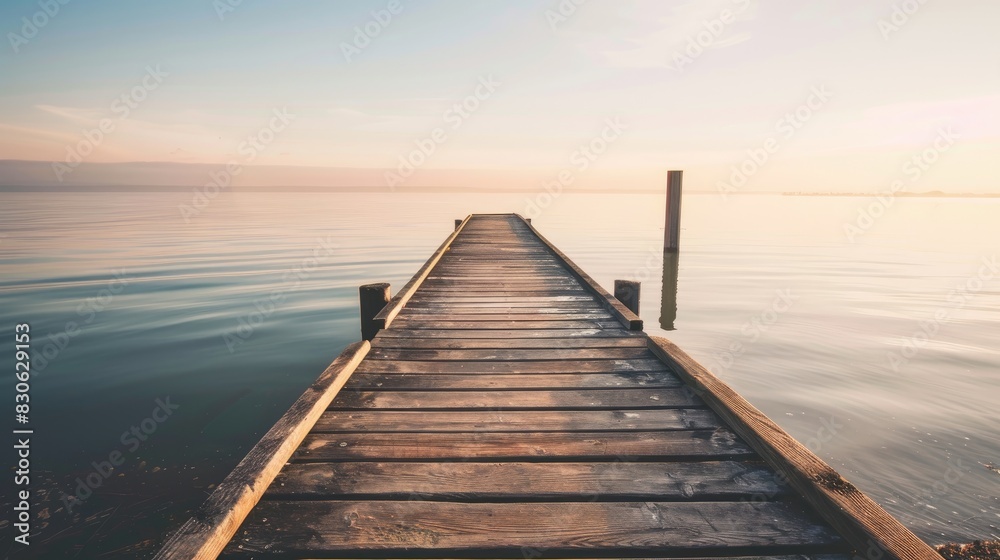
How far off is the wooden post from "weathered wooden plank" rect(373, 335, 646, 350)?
11202 mm

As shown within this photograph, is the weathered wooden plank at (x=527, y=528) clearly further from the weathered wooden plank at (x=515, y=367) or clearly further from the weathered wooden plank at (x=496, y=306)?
the weathered wooden plank at (x=496, y=306)

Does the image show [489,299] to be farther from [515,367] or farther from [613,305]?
[515,367]

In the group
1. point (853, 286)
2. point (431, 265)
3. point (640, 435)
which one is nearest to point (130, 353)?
point (431, 265)

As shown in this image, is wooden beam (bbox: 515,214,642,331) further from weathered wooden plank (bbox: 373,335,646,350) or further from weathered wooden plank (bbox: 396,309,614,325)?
weathered wooden plank (bbox: 373,335,646,350)

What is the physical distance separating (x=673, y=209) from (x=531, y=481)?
1392 centimetres

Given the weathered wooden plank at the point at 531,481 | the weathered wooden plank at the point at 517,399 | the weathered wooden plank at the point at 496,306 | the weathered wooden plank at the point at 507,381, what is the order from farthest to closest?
the weathered wooden plank at the point at 496,306, the weathered wooden plank at the point at 507,381, the weathered wooden plank at the point at 517,399, the weathered wooden plank at the point at 531,481

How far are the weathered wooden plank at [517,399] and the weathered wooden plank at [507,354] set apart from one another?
26.4 inches

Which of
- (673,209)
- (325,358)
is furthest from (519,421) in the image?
(673,209)

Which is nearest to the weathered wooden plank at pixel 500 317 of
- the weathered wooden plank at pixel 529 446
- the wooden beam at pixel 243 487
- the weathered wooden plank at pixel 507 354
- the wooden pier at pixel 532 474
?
the weathered wooden plank at pixel 507 354

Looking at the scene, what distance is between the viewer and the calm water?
4207mm

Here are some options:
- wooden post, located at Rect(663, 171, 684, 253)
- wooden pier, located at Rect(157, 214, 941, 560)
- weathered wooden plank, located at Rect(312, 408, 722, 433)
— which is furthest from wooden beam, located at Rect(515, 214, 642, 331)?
wooden post, located at Rect(663, 171, 684, 253)

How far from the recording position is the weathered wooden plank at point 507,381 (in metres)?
3.37

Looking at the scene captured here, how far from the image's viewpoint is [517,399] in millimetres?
3180

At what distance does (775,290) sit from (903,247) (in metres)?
15.6
